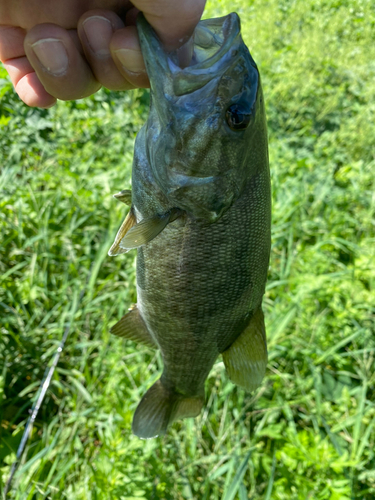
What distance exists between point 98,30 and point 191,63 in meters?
0.54

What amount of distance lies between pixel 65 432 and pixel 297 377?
59.7 inches

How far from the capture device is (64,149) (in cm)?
367

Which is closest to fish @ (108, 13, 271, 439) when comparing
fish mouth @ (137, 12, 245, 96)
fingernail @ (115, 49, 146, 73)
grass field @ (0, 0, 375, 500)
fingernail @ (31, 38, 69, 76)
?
fish mouth @ (137, 12, 245, 96)

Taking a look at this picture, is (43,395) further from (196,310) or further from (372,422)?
(372,422)

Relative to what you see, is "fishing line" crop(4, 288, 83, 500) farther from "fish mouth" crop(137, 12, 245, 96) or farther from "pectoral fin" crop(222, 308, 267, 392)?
"fish mouth" crop(137, 12, 245, 96)

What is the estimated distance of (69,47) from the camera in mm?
1631

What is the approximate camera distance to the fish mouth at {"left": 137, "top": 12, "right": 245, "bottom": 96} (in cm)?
121

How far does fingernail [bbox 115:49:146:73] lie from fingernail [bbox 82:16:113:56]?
135 millimetres

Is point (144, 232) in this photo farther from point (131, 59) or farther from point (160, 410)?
point (160, 410)

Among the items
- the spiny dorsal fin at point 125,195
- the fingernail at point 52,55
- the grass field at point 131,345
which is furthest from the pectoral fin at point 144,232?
the grass field at point 131,345

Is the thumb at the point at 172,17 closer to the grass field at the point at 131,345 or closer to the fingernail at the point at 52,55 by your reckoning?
the fingernail at the point at 52,55

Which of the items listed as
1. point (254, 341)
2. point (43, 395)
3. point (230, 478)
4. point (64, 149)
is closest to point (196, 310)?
point (254, 341)

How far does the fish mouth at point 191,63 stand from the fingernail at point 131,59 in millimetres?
196

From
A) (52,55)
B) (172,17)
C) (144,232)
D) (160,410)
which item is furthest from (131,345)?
(172,17)
